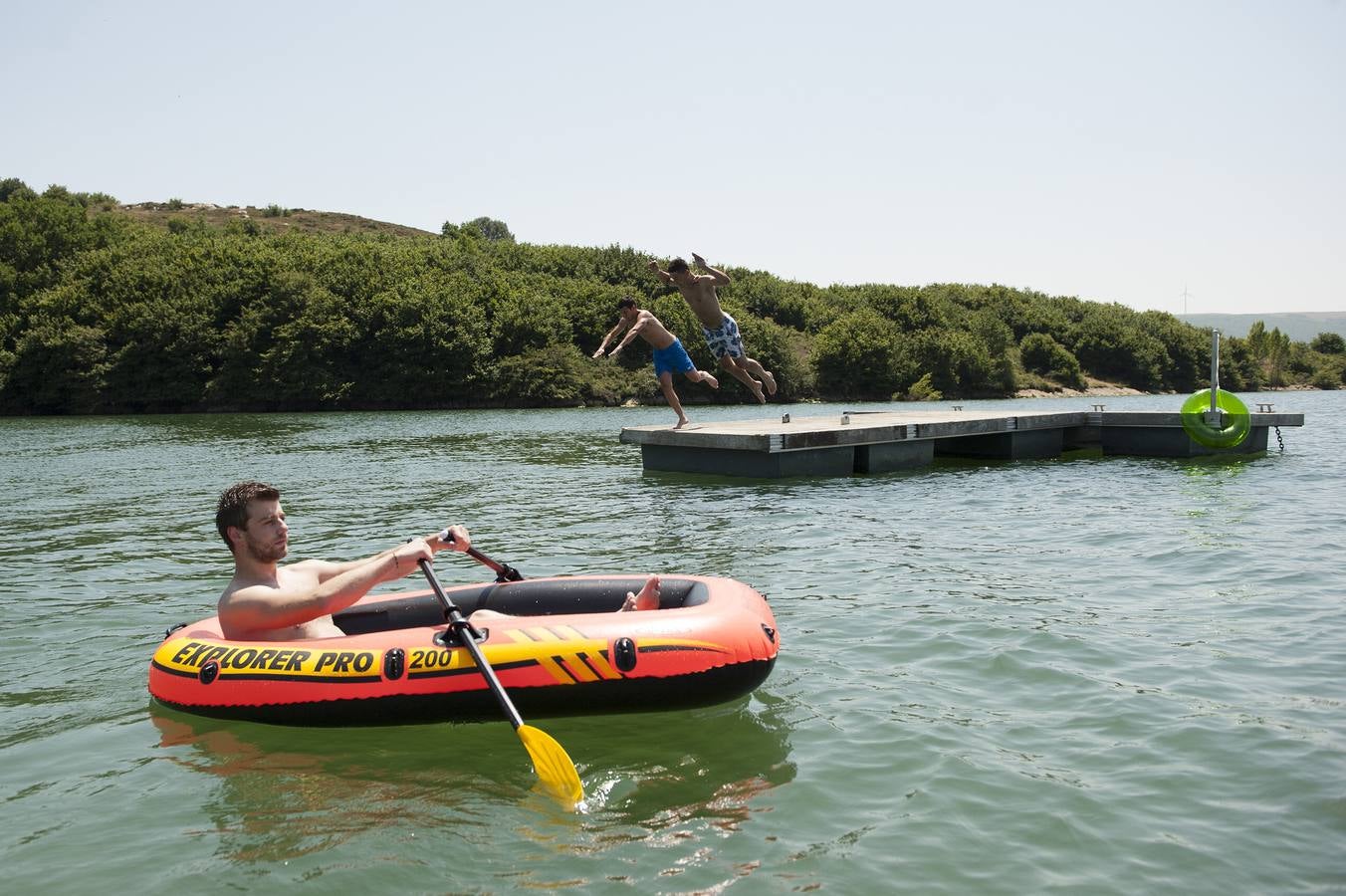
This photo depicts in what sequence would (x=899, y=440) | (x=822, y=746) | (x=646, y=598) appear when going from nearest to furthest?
(x=822, y=746) → (x=646, y=598) → (x=899, y=440)

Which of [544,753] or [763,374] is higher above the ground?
[763,374]

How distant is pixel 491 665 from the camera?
214 inches

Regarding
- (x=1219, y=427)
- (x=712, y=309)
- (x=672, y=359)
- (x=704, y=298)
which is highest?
(x=704, y=298)

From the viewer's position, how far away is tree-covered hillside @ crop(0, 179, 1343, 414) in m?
52.4

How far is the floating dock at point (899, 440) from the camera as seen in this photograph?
653 inches

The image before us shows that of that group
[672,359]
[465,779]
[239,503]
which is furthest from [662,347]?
[465,779]

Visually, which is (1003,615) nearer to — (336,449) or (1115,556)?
(1115,556)

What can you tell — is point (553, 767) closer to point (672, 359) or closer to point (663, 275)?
point (663, 275)

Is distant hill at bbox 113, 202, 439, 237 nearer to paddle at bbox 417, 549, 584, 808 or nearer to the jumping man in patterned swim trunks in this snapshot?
the jumping man in patterned swim trunks

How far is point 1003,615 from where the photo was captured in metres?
7.63

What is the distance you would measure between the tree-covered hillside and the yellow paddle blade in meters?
51.5

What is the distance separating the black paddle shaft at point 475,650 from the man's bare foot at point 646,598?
3.27 ft

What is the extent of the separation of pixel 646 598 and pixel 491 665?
1087 mm

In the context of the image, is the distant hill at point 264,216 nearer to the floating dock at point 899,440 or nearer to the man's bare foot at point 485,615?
the floating dock at point 899,440
